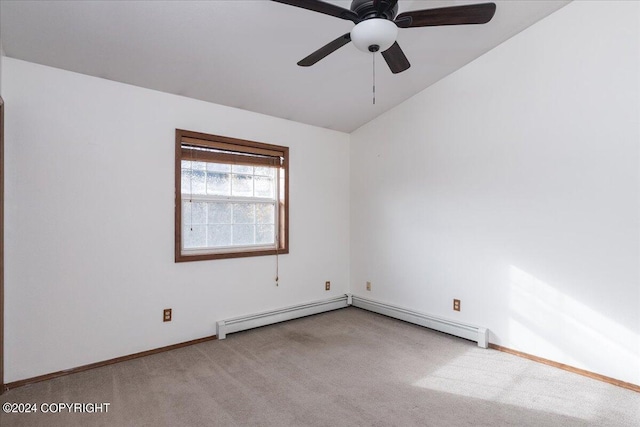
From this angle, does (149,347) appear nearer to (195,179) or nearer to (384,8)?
(195,179)

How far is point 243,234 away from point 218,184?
602 millimetres

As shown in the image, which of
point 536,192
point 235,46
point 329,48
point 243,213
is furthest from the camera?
point 243,213

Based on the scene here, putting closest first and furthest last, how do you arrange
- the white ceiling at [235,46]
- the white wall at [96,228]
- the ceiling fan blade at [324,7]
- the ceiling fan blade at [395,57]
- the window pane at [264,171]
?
the ceiling fan blade at [324,7] → the ceiling fan blade at [395,57] → the white ceiling at [235,46] → the white wall at [96,228] → the window pane at [264,171]

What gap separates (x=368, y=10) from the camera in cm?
182

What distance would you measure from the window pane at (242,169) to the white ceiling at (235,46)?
61 centimetres

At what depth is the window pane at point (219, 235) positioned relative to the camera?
3.48 meters

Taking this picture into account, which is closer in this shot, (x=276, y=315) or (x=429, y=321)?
(x=429, y=321)

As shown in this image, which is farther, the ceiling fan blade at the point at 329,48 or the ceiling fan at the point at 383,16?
the ceiling fan blade at the point at 329,48

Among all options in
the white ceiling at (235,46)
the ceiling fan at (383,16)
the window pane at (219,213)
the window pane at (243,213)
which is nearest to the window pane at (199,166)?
the window pane at (219,213)

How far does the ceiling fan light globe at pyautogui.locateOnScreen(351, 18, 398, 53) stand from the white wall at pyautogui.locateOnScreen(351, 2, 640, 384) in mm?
1818

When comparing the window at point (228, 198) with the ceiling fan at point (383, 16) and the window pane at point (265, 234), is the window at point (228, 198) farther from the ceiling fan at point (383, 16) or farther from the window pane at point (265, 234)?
the ceiling fan at point (383, 16)

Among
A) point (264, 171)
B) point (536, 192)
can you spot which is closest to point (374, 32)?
point (536, 192)

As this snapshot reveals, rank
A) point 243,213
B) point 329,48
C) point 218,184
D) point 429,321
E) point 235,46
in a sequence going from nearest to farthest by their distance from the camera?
point 329,48, point 235,46, point 218,184, point 429,321, point 243,213

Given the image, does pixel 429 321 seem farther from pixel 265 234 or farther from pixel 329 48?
pixel 329 48
